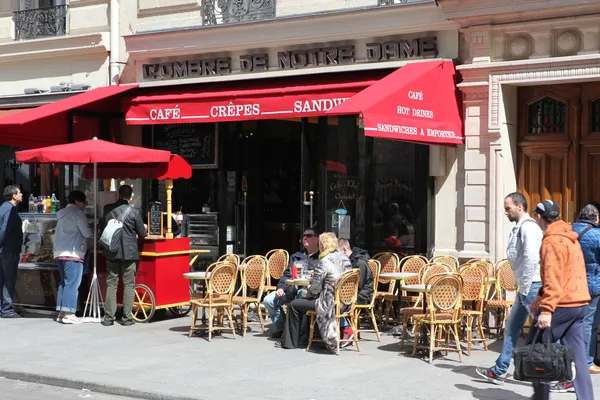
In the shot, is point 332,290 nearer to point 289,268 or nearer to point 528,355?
point 289,268

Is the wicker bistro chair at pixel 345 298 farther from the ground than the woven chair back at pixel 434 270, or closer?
closer

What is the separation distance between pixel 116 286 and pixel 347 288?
3598 millimetres

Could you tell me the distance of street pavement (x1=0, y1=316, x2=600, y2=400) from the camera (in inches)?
328

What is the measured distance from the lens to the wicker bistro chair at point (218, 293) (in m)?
11.1

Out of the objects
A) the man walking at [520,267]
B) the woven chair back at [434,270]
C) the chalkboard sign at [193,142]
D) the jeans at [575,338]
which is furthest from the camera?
the chalkboard sign at [193,142]

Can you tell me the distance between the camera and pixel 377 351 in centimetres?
1042

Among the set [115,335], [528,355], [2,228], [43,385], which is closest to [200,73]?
[2,228]

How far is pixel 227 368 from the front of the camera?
941 cm

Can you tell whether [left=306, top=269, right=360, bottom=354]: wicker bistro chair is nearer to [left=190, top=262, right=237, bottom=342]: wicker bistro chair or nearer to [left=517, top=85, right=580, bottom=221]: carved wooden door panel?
[left=190, top=262, right=237, bottom=342]: wicker bistro chair

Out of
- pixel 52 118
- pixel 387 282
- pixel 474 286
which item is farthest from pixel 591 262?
pixel 52 118

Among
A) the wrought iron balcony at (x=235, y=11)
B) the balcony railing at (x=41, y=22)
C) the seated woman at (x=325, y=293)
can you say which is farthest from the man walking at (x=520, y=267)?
the balcony railing at (x=41, y=22)

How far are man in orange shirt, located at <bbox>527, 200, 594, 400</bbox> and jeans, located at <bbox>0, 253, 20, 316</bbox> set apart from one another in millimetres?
8156

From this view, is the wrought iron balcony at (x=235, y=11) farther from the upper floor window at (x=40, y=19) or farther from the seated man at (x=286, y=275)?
the seated man at (x=286, y=275)

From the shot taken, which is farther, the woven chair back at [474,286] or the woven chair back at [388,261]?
the woven chair back at [388,261]
